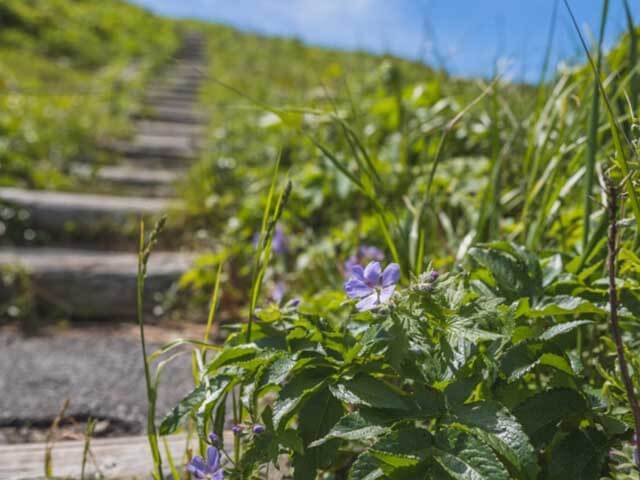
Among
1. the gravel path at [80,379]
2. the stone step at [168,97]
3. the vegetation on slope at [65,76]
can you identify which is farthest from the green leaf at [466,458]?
the stone step at [168,97]

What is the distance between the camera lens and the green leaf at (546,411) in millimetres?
950

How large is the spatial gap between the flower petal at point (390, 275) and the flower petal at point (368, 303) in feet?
0.08

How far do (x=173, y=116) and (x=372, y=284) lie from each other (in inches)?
207

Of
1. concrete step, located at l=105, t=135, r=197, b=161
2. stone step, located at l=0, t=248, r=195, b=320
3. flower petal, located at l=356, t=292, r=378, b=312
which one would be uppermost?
concrete step, located at l=105, t=135, r=197, b=161

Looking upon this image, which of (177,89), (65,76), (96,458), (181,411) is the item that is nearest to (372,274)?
(181,411)

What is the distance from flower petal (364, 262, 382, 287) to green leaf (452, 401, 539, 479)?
209mm

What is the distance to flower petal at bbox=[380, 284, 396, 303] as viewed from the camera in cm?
92

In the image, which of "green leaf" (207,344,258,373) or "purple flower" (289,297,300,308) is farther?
"purple flower" (289,297,300,308)

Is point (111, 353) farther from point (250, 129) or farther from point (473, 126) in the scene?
point (250, 129)

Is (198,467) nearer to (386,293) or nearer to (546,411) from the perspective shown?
(386,293)

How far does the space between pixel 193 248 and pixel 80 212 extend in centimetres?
69

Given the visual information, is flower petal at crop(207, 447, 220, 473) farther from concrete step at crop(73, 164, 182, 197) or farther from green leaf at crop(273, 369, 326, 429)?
concrete step at crop(73, 164, 182, 197)

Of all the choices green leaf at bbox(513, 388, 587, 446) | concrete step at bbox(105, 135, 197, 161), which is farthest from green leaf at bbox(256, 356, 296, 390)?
concrete step at bbox(105, 135, 197, 161)

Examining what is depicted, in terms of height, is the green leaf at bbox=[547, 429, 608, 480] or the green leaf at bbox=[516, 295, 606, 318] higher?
the green leaf at bbox=[516, 295, 606, 318]
